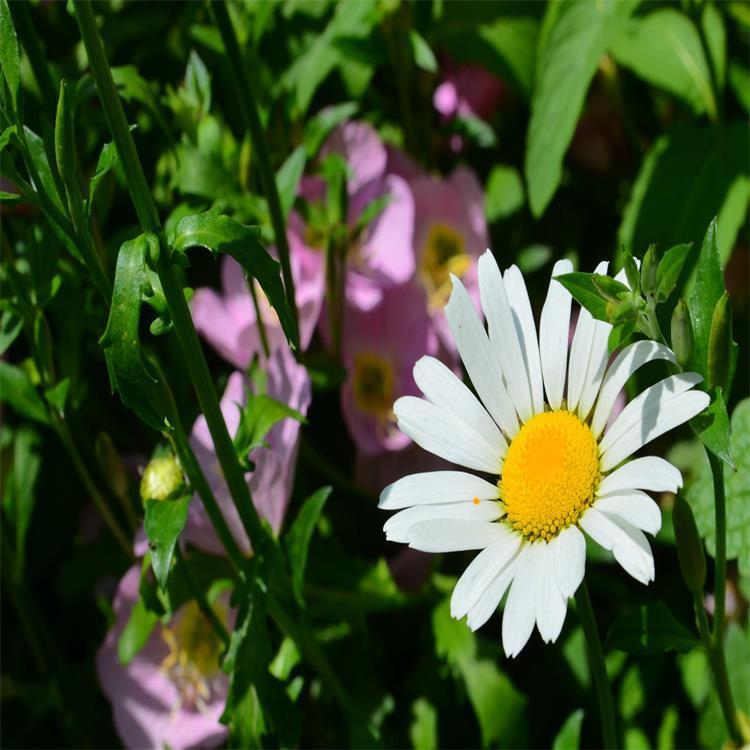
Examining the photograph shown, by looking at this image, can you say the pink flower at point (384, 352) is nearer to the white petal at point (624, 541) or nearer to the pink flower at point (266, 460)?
the pink flower at point (266, 460)

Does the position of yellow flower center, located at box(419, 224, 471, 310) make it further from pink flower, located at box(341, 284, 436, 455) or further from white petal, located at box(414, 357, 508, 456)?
white petal, located at box(414, 357, 508, 456)

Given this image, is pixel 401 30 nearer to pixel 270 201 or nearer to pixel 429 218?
pixel 429 218

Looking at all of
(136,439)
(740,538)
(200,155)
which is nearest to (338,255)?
(200,155)

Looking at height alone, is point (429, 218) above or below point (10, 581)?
above

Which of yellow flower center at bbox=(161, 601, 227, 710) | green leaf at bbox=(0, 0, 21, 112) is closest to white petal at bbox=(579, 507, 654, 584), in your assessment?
green leaf at bbox=(0, 0, 21, 112)

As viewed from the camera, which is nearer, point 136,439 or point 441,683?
point 441,683

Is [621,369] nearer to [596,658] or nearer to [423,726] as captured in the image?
[596,658]
